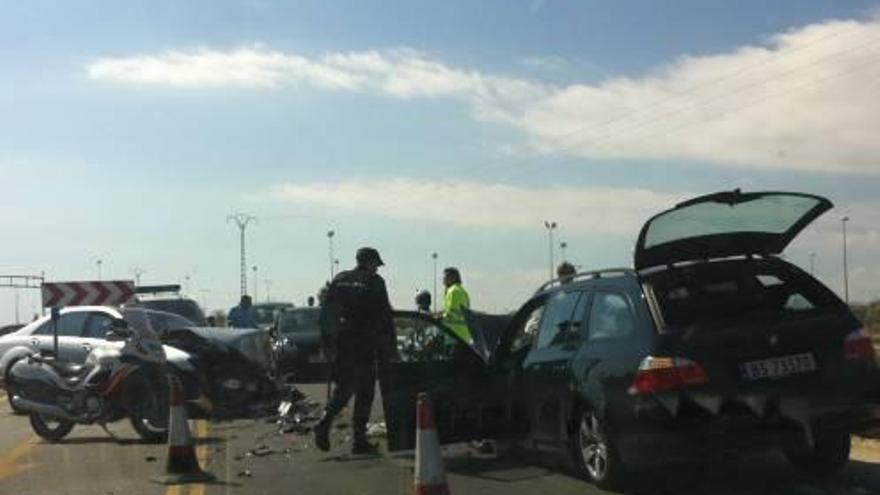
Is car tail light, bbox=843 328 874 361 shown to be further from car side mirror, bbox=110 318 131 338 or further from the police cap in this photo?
car side mirror, bbox=110 318 131 338

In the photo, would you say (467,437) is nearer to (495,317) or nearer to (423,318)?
(423,318)

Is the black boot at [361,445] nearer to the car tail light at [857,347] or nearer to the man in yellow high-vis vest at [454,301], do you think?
the man in yellow high-vis vest at [454,301]

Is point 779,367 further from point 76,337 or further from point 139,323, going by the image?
point 76,337

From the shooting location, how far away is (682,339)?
8211mm

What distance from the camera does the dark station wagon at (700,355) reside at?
320 inches

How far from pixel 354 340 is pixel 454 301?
115 inches

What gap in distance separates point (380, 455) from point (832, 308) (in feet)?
15.9

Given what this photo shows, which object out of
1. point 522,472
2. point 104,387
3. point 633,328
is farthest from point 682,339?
point 104,387

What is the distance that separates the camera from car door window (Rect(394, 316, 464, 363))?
36.2 ft

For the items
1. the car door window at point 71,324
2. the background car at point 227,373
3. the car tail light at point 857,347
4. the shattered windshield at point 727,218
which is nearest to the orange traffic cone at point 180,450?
the background car at point 227,373

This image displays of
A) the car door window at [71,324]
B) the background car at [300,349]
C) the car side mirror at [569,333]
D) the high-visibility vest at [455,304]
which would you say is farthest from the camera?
the background car at [300,349]

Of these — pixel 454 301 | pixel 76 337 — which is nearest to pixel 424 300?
pixel 454 301

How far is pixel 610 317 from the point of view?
29.6 feet

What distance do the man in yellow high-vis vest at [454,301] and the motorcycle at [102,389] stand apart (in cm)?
347
